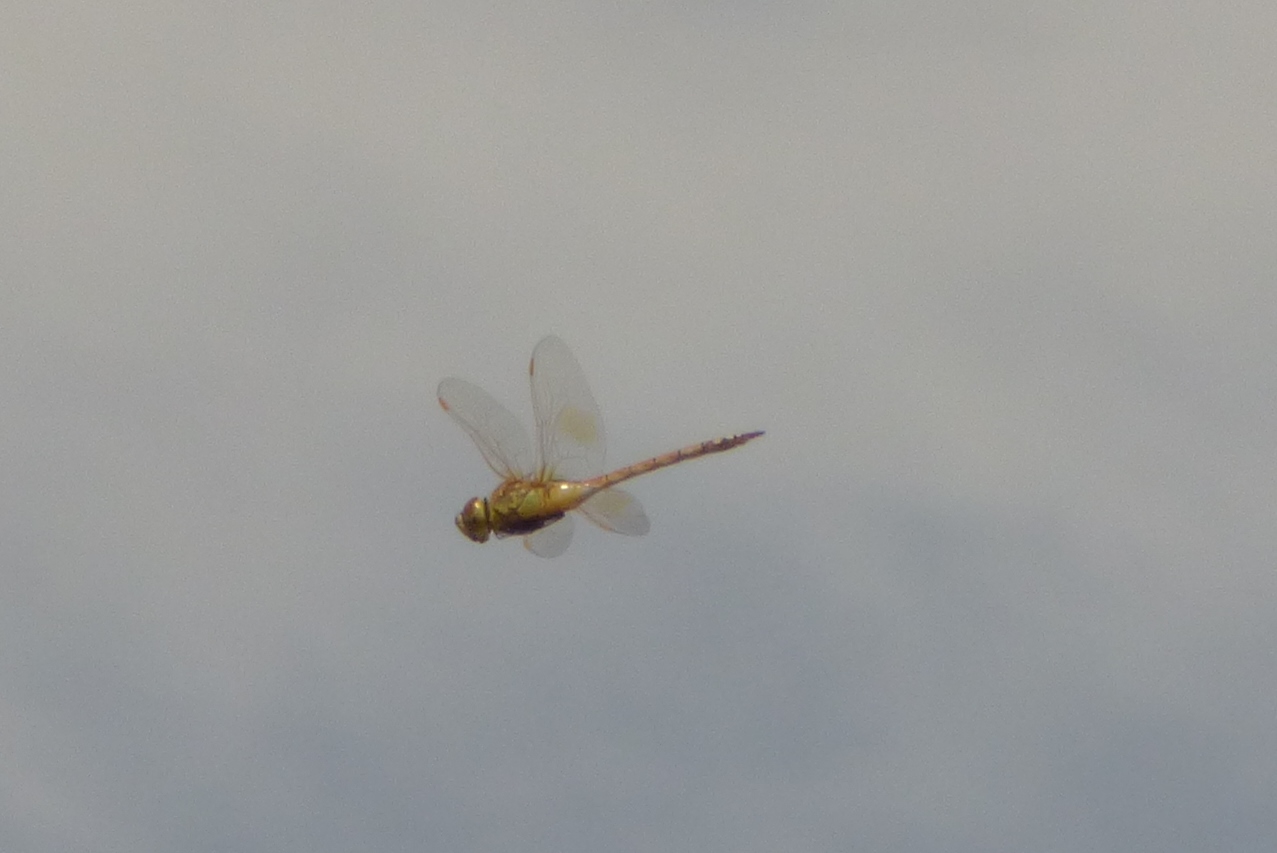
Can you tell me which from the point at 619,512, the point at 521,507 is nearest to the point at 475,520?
the point at 521,507

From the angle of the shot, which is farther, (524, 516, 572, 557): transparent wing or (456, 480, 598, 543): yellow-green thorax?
(524, 516, 572, 557): transparent wing

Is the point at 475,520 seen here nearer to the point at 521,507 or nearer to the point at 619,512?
the point at 521,507

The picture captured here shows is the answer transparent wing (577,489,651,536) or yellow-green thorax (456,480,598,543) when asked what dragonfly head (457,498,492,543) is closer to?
yellow-green thorax (456,480,598,543)

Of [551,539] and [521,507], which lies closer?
[521,507]

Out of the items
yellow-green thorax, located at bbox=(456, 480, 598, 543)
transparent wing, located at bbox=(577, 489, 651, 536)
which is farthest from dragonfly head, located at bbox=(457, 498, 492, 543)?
transparent wing, located at bbox=(577, 489, 651, 536)

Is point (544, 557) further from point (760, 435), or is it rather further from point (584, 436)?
point (760, 435)

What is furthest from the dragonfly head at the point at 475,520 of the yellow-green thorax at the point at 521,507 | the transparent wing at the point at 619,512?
the transparent wing at the point at 619,512

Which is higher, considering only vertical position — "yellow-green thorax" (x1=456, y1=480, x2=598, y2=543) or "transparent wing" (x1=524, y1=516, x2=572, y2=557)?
"yellow-green thorax" (x1=456, y1=480, x2=598, y2=543)

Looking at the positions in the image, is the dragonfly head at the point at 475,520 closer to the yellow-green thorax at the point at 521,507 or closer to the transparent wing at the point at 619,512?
the yellow-green thorax at the point at 521,507
